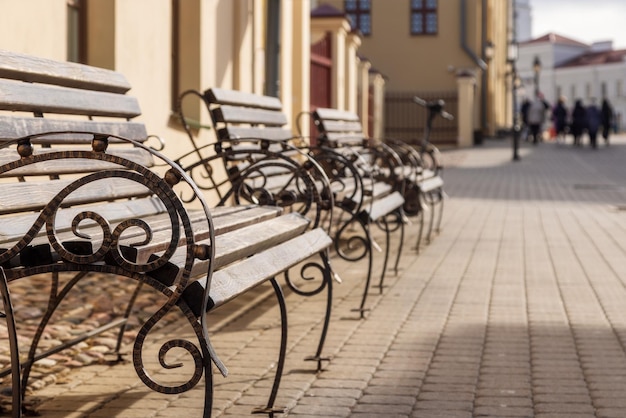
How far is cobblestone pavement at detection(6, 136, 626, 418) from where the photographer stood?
4527mm

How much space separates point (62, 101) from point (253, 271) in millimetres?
1157

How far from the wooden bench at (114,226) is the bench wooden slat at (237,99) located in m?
1.68

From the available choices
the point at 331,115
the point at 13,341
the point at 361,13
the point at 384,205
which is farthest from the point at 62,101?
the point at 361,13

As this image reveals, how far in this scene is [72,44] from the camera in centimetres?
866

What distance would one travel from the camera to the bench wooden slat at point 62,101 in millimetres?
4262

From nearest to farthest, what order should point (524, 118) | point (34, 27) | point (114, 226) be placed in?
point (114, 226) → point (34, 27) → point (524, 118)

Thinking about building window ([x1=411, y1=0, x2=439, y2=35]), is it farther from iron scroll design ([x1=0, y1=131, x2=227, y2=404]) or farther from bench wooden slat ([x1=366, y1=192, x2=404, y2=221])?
iron scroll design ([x1=0, y1=131, x2=227, y2=404])

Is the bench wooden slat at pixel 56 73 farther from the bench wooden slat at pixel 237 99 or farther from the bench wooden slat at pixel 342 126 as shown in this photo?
the bench wooden slat at pixel 342 126

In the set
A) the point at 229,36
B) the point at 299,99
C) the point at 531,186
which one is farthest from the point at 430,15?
the point at 229,36

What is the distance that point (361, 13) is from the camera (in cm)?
4331

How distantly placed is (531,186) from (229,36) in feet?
30.1

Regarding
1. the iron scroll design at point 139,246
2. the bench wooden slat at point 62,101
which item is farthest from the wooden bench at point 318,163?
the iron scroll design at point 139,246

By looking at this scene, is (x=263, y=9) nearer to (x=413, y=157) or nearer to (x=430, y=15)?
(x=413, y=157)

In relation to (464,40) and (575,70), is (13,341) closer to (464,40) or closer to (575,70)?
(464,40)
